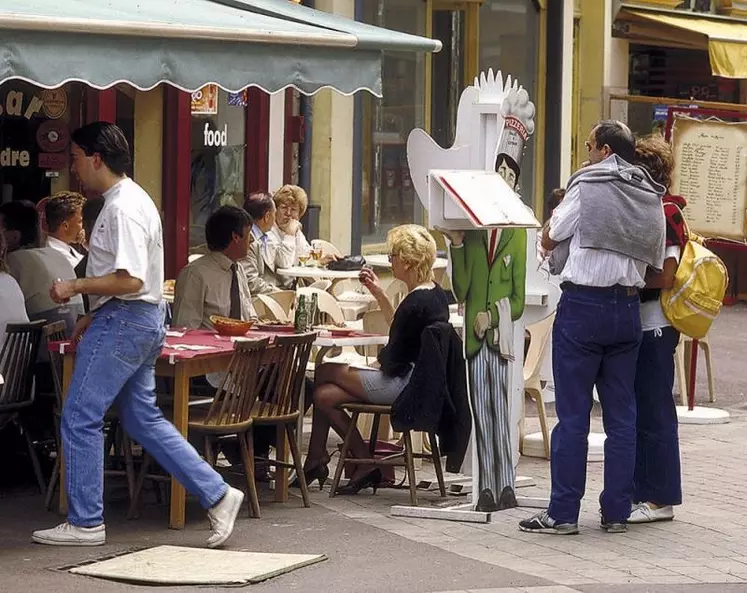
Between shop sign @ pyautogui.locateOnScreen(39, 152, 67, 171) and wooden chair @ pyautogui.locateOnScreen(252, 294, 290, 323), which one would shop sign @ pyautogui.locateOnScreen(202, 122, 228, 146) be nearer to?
shop sign @ pyautogui.locateOnScreen(39, 152, 67, 171)

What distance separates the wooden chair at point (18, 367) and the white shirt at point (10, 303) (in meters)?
0.06

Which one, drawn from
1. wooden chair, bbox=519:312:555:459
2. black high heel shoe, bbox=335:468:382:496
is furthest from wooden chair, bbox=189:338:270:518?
wooden chair, bbox=519:312:555:459

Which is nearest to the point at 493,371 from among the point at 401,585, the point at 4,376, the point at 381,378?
the point at 381,378

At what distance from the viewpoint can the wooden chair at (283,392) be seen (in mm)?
8422

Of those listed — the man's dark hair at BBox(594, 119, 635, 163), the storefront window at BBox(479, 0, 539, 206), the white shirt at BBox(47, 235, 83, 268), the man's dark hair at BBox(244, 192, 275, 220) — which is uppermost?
the storefront window at BBox(479, 0, 539, 206)

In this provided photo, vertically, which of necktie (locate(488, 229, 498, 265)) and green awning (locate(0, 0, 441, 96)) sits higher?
green awning (locate(0, 0, 441, 96))

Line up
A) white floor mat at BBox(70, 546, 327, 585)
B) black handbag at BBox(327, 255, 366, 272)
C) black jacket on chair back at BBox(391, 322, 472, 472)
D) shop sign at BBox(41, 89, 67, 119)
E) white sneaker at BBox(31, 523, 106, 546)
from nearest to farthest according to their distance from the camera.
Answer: white floor mat at BBox(70, 546, 327, 585)
white sneaker at BBox(31, 523, 106, 546)
black jacket on chair back at BBox(391, 322, 472, 472)
shop sign at BBox(41, 89, 67, 119)
black handbag at BBox(327, 255, 366, 272)

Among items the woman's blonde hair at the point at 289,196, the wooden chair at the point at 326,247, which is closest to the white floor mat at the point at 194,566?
the woman's blonde hair at the point at 289,196

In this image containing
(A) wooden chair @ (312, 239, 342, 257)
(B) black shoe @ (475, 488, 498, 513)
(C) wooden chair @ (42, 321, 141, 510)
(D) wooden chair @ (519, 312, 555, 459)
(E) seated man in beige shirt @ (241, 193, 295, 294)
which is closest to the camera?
(C) wooden chair @ (42, 321, 141, 510)

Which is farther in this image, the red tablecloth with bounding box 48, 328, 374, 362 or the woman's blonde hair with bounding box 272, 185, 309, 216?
the woman's blonde hair with bounding box 272, 185, 309, 216

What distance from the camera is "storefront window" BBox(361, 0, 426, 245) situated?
15.9 metres

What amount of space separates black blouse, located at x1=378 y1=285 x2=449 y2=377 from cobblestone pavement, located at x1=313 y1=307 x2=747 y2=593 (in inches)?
28.3

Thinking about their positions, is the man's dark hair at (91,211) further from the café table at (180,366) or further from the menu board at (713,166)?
the menu board at (713,166)

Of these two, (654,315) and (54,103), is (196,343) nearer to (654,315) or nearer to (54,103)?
(654,315)
